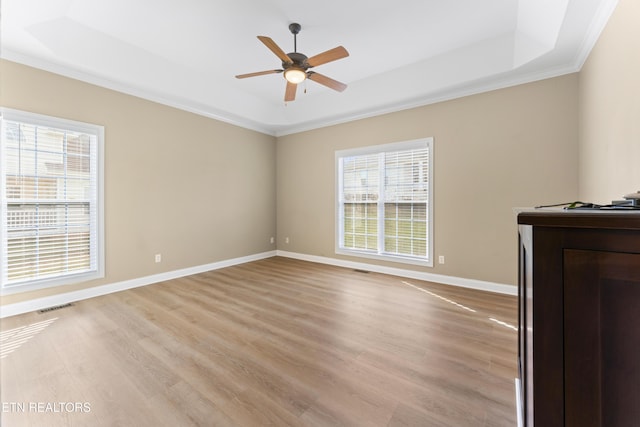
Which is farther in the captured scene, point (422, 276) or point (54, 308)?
point (422, 276)

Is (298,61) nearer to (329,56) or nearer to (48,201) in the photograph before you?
(329,56)

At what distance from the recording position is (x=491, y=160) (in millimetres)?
3617

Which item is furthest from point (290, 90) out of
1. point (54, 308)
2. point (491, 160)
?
point (54, 308)

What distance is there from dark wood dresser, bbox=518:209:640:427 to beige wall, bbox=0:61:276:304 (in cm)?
449

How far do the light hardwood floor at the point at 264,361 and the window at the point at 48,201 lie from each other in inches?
19.8

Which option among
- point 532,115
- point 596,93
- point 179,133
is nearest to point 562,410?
point 596,93

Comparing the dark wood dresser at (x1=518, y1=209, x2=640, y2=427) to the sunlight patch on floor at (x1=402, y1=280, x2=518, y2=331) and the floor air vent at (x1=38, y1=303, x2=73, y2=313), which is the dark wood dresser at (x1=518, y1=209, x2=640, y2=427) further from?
the floor air vent at (x1=38, y1=303, x2=73, y2=313)

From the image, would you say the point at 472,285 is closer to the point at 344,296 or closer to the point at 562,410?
the point at 344,296

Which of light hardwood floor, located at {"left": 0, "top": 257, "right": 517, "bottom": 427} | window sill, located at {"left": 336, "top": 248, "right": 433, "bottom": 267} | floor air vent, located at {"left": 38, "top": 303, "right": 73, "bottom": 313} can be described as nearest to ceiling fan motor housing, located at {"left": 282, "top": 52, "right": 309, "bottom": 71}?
light hardwood floor, located at {"left": 0, "top": 257, "right": 517, "bottom": 427}

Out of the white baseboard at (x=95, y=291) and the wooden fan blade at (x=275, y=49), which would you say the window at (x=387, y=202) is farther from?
the white baseboard at (x=95, y=291)

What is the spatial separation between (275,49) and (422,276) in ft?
11.9

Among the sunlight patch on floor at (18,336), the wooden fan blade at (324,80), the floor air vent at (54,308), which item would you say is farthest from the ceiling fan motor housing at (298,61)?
the floor air vent at (54,308)

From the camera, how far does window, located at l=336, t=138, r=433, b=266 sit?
13.9 ft

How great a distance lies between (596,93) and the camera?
256cm
